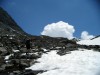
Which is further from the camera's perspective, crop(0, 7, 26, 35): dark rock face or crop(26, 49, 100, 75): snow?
crop(0, 7, 26, 35): dark rock face

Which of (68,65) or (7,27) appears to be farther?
(7,27)

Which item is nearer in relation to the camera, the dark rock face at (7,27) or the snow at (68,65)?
the snow at (68,65)

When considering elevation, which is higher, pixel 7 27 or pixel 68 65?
pixel 7 27

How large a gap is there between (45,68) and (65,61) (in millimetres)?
2584

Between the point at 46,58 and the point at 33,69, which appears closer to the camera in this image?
the point at 33,69

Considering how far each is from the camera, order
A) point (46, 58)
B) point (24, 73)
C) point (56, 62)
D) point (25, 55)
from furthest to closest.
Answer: point (25, 55) < point (46, 58) < point (56, 62) < point (24, 73)

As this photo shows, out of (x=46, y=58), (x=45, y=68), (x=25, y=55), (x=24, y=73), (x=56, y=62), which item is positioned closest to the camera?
(x=24, y=73)

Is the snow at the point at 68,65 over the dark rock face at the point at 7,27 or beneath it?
beneath

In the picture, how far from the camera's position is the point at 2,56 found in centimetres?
2734

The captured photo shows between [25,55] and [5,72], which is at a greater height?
[25,55]

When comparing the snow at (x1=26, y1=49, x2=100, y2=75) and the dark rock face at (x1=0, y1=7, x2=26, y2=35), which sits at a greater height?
the dark rock face at (x1=0, y1=7, x2=26, y2=35)

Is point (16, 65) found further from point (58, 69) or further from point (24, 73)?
point (58, 69)

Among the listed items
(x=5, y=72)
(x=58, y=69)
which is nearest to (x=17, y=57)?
(x=5, y=72)

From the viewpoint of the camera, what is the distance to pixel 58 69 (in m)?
19.6
